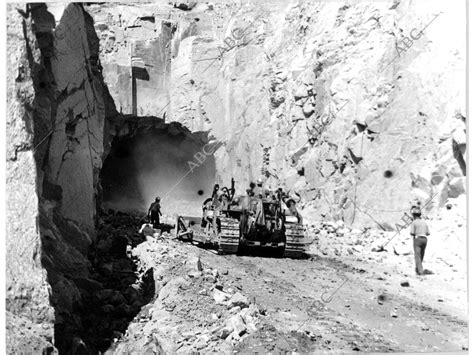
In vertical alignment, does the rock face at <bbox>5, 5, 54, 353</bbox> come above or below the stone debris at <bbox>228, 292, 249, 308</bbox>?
above

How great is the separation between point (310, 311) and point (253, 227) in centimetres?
361

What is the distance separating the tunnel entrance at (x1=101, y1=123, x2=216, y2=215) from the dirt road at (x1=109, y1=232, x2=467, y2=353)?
999cm

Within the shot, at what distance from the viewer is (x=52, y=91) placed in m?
10.3

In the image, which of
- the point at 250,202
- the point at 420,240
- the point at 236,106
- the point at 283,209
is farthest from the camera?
the point at 236,106

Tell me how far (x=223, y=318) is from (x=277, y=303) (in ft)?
4.13

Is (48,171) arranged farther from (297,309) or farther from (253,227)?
(297,309)

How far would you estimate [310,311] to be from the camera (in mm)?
8859

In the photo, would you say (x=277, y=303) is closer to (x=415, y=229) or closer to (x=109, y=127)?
(x=415, y=229)

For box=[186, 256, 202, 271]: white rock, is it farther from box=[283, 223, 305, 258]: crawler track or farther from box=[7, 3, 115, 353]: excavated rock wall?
box=[283, 223, 305, 258]: crawler track

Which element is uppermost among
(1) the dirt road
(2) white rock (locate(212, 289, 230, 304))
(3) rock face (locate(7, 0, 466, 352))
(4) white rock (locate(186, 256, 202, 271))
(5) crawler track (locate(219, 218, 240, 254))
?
(3) rock face (locate(7, 0, 466, 352))

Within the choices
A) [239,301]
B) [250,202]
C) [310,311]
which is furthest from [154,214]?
[239,301]

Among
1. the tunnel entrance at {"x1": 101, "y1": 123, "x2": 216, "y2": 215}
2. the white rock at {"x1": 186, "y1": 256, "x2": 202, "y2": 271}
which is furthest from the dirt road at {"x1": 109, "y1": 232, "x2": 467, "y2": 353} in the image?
the tunnel entrance at {"x1": 101, "y1": 123, "x2": 216, "y2": 215}

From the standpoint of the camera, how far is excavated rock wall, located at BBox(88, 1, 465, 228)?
13898mm

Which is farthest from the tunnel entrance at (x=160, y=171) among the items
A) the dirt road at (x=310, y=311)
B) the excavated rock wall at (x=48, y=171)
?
the dirt road at (x=310, y=311)
